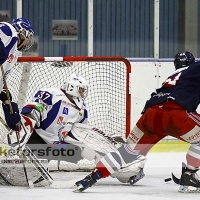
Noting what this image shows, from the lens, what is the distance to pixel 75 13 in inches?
331

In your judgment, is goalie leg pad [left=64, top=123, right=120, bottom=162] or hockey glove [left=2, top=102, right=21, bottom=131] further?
goalie leg pad [left=64, top=123, right=120, bottom=162]

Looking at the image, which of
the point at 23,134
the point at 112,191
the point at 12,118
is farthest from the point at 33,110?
the point at 112,191

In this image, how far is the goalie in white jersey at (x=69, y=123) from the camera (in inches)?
235

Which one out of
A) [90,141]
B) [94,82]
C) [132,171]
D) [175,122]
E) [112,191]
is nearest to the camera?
[175,122]

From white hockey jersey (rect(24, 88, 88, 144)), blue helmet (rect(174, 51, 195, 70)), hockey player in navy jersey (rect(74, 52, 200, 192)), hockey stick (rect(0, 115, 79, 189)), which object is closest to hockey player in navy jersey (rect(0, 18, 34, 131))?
hockey stick (rect(0, 115, 79, 189))

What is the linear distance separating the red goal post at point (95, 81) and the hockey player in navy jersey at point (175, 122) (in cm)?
131

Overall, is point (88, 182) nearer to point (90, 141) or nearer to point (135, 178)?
point (135, 178)

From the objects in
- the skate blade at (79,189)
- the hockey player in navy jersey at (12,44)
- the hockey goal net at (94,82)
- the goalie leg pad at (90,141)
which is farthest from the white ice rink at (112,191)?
the hockey goal net at (94,82)

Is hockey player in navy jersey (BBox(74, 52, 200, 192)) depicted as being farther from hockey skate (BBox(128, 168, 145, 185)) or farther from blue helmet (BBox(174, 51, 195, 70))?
hockey skate (BBox(128, 168, 145, 185))

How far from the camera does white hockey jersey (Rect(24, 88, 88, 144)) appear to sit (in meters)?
6.04

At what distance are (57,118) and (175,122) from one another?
1.20 meters

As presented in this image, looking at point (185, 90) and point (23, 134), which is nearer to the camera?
point (185, 90)

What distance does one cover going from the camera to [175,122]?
16.8ft

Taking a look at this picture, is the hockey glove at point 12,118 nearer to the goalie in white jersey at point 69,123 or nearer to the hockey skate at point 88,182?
the hockey skate at point 88,182
